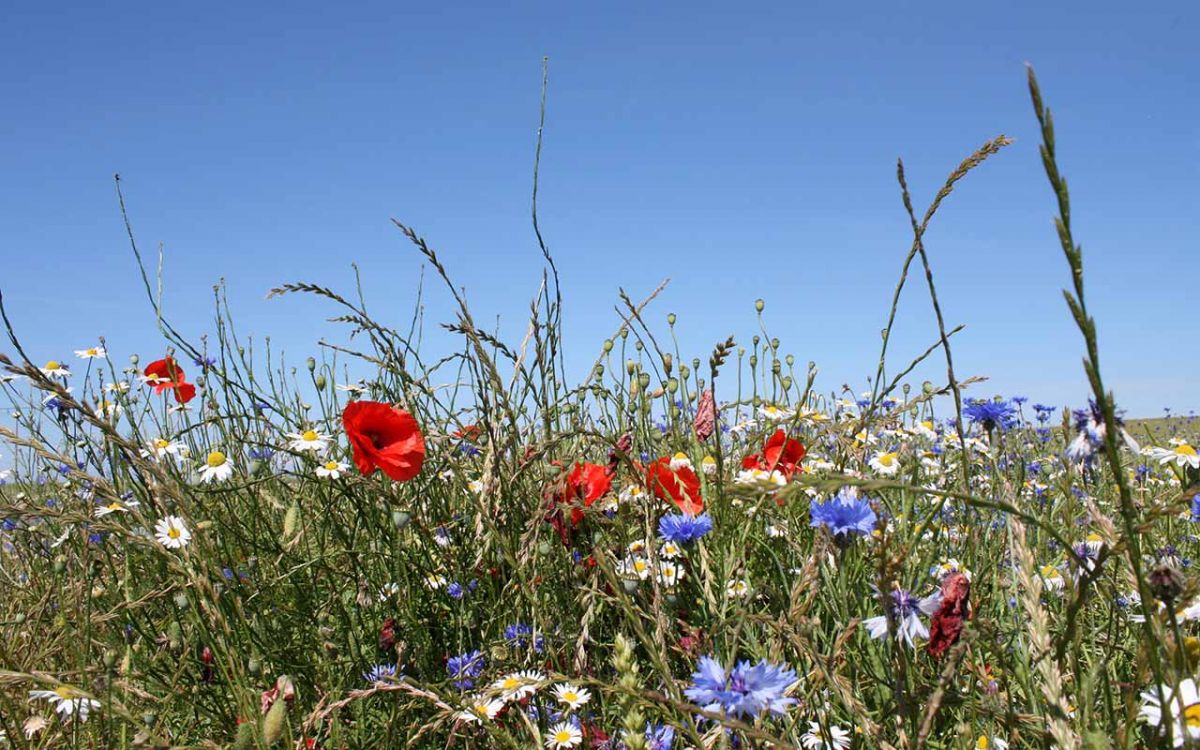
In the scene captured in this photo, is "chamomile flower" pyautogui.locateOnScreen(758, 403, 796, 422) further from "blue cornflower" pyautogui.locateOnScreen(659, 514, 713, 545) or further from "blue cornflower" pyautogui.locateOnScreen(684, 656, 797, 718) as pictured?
"blue cornflower" pyautogui.locateOnScreen(684, 656, 797, 718)

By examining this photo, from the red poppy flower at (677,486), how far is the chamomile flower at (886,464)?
894 mm

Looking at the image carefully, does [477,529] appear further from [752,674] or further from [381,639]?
[752,674]

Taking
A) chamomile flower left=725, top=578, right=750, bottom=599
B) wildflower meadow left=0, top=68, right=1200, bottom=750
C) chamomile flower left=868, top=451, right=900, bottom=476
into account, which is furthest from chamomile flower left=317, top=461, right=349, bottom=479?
chamomile flower left=868, top=451, right=900, bottom=476

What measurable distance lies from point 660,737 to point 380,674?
703 mm

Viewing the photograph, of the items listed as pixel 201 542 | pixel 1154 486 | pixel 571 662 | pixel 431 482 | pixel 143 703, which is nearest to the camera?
pixel 201 542

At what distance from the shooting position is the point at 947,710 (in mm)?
1692

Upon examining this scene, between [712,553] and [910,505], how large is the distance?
0.48m

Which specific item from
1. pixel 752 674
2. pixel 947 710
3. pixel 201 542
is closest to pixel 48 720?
pixel 201 542

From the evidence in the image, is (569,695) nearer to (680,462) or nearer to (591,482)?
(591,482)

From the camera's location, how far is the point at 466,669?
5.92 feet

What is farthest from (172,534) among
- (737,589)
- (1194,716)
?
(1194,716)

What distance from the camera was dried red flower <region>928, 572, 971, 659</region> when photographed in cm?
120

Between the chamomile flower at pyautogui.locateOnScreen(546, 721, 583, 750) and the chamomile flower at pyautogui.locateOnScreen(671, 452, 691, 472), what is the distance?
613 mm

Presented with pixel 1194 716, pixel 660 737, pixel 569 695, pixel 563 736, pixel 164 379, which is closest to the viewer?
pixel 1194 716
